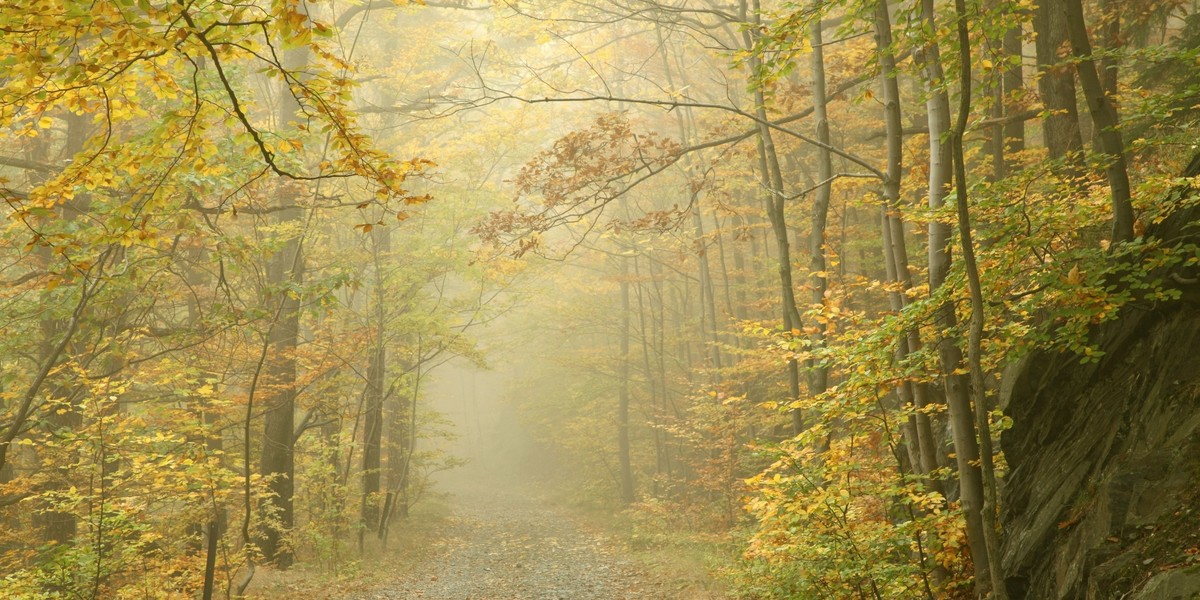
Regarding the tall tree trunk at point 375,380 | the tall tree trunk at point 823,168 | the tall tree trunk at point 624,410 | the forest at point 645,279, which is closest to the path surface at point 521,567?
the forest at point 645,279

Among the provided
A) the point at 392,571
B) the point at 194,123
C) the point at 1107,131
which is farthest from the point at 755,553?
the point at 392,571

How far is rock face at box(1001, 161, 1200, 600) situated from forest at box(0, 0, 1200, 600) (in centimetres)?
2

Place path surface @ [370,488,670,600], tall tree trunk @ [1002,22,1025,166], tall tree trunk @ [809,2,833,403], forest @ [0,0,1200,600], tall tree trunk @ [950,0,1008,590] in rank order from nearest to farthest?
tall tree trunk @ [950,0,1008,590]
forest @ [0,0,1200,600]
tall tree trunk @ [809,2,833,403]
tall tree trunk @ [1002,22,1025,166]
path surface @ [370,488,670,600]

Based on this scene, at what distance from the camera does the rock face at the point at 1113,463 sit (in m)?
3.67

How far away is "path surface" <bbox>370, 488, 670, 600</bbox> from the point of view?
10.6 m

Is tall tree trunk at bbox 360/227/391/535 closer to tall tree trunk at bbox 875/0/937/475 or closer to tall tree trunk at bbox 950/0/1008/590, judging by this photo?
tall tree trunk at bbox 875/0/937/475

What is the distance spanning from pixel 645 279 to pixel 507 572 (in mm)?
9836

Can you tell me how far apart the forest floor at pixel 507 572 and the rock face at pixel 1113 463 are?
15.5 ft

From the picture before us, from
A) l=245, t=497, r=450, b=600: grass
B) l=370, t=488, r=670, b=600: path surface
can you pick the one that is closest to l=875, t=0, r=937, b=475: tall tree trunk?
l=370, t=488, r=670, b=600: path surface

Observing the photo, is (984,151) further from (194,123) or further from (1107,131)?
(194,123)

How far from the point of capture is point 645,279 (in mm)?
20172

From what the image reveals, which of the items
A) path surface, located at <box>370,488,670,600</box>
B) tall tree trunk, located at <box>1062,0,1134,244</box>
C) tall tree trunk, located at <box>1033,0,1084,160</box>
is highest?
tall tree trunk, located at <box>1033,0,1084,160</box>

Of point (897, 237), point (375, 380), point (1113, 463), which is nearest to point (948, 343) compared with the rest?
point (1113, 463)

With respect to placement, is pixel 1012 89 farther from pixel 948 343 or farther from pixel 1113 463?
pixel 1113 463
